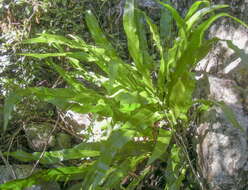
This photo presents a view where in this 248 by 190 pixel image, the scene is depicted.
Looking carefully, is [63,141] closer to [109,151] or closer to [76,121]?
[76,121]

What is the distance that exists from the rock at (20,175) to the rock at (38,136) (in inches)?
4.3

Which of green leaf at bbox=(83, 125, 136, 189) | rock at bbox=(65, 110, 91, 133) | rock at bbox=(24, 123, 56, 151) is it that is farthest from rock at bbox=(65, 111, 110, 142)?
green leaf at bbox=(83, 125, 136, 189)

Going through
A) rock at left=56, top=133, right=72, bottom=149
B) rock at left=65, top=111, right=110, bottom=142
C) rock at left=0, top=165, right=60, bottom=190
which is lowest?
rock at left=0, top=165, right=60, bottom=190

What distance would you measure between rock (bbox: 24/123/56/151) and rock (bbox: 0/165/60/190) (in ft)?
0.36

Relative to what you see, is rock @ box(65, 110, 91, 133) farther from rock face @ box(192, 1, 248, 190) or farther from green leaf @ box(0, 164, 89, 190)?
rock face @ box(192, 1, 248, 190)

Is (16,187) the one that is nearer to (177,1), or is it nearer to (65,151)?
(65,151)

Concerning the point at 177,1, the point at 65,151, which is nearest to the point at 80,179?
the point at 65,151

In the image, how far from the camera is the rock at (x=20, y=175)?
4.33ft

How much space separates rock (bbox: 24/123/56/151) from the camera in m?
1.48

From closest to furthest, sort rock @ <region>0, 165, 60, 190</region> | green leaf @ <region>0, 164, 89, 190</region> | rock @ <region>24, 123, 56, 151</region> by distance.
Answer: green leaf @ <region>0, 164, 89, 190</region> → rock @ <region>0, 165, 60, 190</region> → rock @ <region>24, 123, 56, 151</region>

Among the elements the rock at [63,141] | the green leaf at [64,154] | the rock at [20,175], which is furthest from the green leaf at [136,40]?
the rock at [20,175]

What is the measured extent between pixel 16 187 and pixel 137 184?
1.40ft

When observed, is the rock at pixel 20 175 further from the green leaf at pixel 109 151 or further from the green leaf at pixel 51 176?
the green leaf at pixel 109 151

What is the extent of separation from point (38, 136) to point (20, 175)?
0.63 feet
